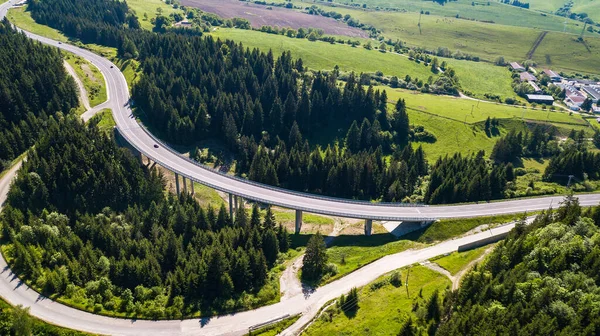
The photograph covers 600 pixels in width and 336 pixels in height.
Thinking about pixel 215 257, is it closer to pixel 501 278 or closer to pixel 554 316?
pixel 501 278

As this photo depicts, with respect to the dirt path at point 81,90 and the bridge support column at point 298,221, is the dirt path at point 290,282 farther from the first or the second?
the dirt path at point 81,90

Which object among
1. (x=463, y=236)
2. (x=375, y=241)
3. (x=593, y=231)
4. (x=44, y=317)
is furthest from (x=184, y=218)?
(x=593, y=231)

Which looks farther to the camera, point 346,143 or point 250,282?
point 346,143

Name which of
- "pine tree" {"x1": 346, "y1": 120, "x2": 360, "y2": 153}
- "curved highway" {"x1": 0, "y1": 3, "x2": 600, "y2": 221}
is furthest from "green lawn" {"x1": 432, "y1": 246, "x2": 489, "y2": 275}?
"pine tree" {"x1": 346, "y1": 120, "x2": 360, "y2": 153}

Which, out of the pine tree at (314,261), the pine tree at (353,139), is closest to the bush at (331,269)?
the pine tree at (314,261)

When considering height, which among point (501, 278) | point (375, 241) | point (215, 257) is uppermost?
point (501, 278)

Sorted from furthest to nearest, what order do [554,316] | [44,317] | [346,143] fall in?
[346,143] → [44,317] → [554,316]

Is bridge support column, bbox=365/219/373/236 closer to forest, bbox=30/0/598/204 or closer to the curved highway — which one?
the curved highway
